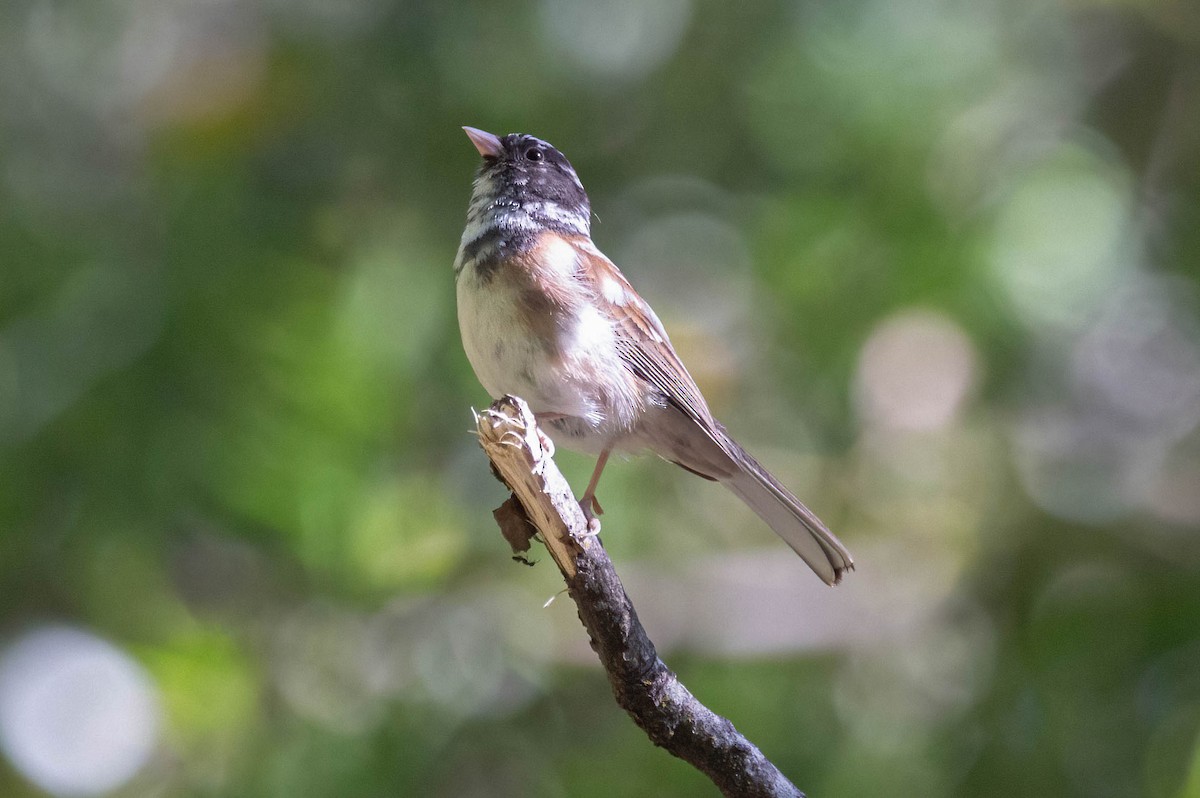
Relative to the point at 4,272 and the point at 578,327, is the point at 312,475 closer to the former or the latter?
the point at 578,327

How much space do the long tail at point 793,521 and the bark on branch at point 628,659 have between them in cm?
84

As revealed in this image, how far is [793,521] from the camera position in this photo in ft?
9.73

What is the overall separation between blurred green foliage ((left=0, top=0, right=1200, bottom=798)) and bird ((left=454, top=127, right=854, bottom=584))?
72 cm

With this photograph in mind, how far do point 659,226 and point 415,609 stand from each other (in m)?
1.95

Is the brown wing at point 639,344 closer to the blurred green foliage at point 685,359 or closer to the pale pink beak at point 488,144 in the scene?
the pale pink beak at point 488,144

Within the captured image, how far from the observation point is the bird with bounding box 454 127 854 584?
2.80 metres

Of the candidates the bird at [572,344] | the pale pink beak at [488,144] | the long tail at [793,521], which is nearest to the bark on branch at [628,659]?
the bird at [572,344]

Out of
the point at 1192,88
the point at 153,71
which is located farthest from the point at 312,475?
the point at 1192,88

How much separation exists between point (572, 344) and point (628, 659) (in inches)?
37.4

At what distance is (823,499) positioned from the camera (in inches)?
169

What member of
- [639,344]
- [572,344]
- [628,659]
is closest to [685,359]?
[639,344]

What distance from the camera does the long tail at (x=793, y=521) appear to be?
2898 millimetres

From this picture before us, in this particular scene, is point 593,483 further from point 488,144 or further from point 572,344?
point 488,144

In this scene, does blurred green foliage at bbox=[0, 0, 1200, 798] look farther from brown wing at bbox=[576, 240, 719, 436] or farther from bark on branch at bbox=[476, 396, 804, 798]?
bark on branch at bbox=[476, 396, 804, 798]
